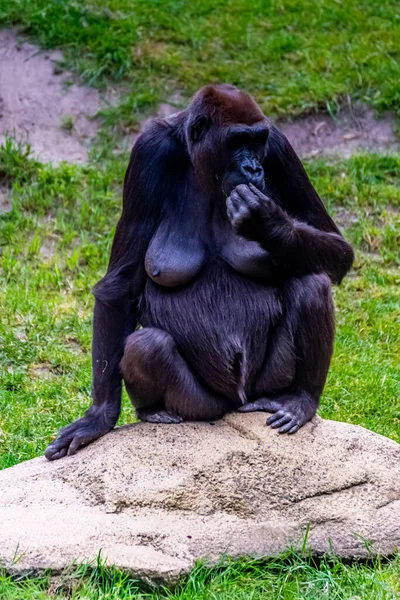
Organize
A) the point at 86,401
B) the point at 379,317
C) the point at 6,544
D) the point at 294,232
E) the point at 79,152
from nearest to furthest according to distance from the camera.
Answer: the point at 6,544 < the point at 294,232 < the point at 86,401 < the point at 379,317 < the point at 79,152

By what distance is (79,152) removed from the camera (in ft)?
33.4

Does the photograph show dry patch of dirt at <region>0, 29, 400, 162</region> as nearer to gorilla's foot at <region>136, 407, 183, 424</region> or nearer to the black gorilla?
the black gorilla

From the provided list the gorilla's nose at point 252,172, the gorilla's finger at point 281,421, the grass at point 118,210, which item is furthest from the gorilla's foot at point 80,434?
the gorilla's nose at point 252,172

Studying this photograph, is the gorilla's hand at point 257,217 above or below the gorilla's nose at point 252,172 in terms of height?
below

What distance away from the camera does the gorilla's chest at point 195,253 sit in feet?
16.3

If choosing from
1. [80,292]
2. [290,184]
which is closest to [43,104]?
[80,292]

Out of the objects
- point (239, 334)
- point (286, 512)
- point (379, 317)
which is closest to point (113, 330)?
point (239, 334)

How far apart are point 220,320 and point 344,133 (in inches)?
234

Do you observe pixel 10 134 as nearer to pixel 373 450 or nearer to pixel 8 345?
pixel 8 345

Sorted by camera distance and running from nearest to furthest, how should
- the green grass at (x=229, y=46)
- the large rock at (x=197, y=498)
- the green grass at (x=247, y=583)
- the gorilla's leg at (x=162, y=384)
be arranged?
the green grass at (x=247, y=583), the large rock at (x=197, y=498), the gorilla's leg at (x=162, y=384), the green grass at (x=229, y=46)

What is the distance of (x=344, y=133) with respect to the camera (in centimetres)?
1047

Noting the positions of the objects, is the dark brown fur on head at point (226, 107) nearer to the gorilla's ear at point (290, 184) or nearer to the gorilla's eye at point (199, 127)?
the gorilla's eye at point (199, 127)

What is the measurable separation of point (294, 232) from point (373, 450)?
121cm

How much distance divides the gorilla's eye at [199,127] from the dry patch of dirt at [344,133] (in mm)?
5502
